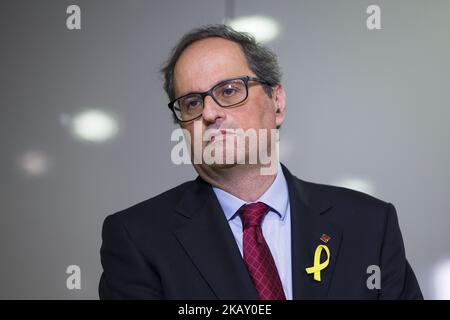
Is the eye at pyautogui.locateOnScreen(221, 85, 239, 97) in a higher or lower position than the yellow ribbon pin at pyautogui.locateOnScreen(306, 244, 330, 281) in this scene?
higher

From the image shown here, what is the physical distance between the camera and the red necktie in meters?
1.31

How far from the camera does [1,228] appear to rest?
6.37 ft

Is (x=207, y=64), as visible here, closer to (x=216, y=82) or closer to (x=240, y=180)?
(x=216, y=82)

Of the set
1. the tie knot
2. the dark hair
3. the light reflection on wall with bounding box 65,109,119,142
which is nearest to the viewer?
the tie knot

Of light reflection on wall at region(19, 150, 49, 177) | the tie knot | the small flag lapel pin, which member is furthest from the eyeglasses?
light reflection on wall at region(19, 150, 49, 177)

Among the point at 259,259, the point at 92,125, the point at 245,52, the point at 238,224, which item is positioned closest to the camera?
the point at 259,259

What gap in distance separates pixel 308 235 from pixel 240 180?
24cm

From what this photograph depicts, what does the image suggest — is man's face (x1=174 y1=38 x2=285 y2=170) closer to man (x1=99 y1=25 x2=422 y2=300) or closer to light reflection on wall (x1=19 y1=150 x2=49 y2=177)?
man (x1=99 y1=25 x2=422 y2=300)

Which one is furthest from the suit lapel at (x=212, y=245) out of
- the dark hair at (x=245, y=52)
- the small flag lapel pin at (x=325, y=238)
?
the dark hair at (x=245, y=52)

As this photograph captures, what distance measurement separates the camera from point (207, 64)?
4.83 feet

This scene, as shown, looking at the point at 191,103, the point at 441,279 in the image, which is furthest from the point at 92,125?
the point at 441,279

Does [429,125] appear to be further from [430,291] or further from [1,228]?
[1,228]

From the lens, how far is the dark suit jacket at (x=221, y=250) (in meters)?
1.32

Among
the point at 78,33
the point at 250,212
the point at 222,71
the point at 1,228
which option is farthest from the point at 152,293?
the point at 78,33
